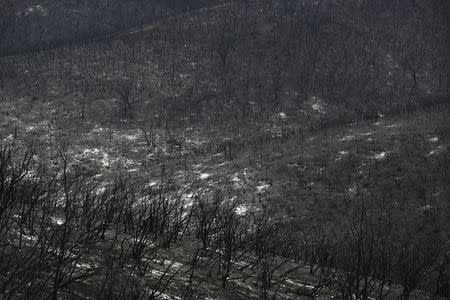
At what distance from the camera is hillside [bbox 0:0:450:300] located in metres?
8.80

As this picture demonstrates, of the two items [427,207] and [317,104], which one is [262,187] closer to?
[427,207]

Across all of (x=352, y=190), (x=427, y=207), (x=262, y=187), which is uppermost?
(x=262, y=187)

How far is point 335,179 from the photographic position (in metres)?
28.6

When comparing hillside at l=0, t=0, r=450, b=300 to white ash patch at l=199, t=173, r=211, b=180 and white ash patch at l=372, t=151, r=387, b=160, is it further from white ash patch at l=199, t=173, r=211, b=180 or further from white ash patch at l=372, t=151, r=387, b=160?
white ash patch at l=199, t=173, r=211, b=180

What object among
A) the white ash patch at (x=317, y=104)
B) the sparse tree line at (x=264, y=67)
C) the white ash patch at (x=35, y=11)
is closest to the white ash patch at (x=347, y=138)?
the sparse tree line at (x=264, y=67)

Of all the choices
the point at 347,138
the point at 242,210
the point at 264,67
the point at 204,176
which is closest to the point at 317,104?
the point at 264,67

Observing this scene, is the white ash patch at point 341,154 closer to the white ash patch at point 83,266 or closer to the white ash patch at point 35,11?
the white ash patch at point 83,266

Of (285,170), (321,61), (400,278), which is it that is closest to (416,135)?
(285,170)

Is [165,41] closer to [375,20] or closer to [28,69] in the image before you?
[28,69]

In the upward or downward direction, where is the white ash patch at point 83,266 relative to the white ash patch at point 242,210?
upward

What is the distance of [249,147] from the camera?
37.8m

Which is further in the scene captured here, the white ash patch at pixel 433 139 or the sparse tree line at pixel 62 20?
the sparse tree line at pixel 62 20

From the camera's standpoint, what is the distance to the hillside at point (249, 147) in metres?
8.80

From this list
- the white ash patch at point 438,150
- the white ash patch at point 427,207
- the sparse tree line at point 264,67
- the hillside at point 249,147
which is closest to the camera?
the hillside at point 249,147
